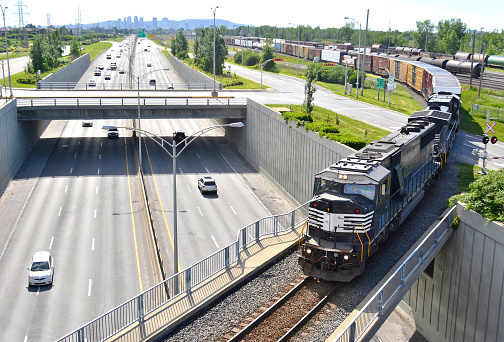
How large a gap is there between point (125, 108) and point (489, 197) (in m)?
48.5

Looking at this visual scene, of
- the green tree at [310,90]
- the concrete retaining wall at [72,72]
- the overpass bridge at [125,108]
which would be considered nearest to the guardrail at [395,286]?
the green tree at [310,90]

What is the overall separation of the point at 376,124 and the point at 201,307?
36418 millimetres

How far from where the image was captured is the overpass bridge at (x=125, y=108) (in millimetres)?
61188

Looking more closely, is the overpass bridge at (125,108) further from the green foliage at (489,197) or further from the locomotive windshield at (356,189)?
the locomotive windshield at (356,189)

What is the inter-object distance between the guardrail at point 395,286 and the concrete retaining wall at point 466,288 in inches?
50.7

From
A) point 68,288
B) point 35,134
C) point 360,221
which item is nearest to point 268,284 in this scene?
point 360,221

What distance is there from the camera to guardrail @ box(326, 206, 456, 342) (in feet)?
53.1

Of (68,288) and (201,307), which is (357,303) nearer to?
(201,307)

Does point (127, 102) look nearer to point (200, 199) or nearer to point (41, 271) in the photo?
point (200, 199)

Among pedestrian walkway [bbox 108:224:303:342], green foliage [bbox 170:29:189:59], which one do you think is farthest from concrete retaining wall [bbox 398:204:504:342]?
green foliage [bbox 170:29:189:59]

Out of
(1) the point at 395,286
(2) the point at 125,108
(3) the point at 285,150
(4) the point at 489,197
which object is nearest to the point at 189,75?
(2) the point at 125,108

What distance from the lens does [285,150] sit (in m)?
50.5

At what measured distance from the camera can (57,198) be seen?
49656 mm

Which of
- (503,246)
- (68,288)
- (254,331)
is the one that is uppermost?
(503,246)
